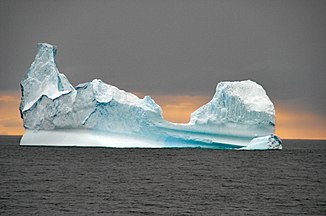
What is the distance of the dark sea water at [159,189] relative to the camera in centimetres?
Answer: 2156

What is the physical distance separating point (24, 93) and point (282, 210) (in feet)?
104

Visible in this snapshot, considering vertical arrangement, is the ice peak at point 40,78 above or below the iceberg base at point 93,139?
above

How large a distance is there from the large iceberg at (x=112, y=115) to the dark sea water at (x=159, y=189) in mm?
7853

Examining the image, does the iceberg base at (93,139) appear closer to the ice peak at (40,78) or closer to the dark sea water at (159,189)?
the ice peak at (40,78)

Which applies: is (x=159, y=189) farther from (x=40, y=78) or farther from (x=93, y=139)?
(x=40, y=78)

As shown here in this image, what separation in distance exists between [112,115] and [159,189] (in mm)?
21873

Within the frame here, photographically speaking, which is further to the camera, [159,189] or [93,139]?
[93,139]

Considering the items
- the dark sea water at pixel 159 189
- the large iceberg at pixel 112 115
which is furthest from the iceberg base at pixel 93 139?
the dark sea water at pixel 159 189

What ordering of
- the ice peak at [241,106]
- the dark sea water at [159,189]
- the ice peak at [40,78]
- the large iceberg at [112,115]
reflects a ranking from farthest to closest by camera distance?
the ice peak at [40,78] < the ice peak at [241,106] < the large iceberg at [112,115] < the dark sea water at [159,189]

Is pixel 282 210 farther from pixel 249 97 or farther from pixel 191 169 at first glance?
pixel 249 97

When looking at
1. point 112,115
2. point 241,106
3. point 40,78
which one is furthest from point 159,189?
point 40,78

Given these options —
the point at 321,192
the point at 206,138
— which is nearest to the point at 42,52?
the point at 206,138

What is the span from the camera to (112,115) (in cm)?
4856

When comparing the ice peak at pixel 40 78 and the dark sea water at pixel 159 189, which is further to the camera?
the ice peak at pixel 40 78
